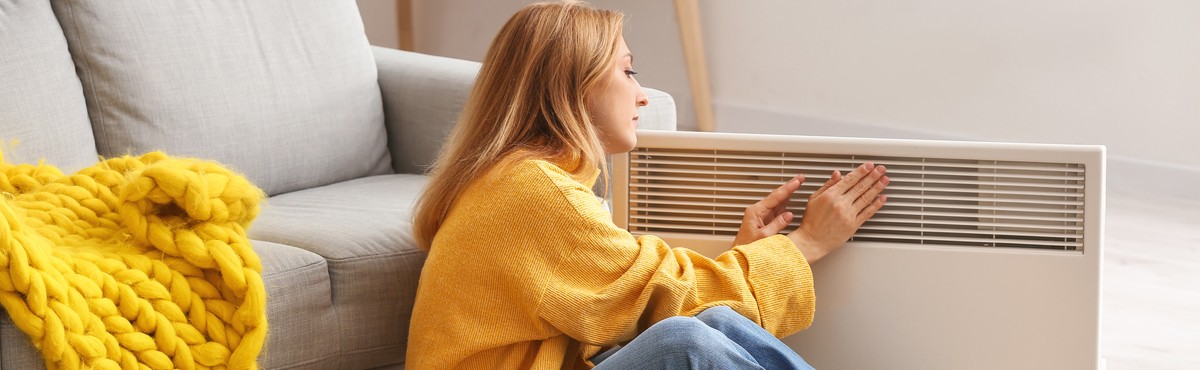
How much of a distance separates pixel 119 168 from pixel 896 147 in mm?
855

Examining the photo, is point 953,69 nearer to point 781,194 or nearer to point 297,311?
point 781,194

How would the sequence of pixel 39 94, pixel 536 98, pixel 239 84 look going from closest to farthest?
1. pixel 536 98
2. pixel 39 94
3. pixel 239 84

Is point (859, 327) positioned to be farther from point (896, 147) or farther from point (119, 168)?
point (119, 168)

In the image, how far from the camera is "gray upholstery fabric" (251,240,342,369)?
→ 1.31 m

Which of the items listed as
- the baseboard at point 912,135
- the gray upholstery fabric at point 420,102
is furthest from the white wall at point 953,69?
the gray upholstery fabric at point 420,102

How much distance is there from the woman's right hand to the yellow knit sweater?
0.13m

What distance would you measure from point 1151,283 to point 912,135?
3.49 ft

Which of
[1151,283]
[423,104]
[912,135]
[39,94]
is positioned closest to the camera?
[39,94]

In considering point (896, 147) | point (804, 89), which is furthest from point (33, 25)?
point (804, 89)

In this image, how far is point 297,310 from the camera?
4.39ft

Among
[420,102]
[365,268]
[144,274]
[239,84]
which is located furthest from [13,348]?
[420,102]

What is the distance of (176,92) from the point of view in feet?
5.52

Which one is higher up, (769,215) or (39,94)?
(39,94)

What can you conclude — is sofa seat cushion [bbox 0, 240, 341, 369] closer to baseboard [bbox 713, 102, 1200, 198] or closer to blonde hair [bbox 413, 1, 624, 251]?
blonde hair [bbox 413, 1, 624, 251]
